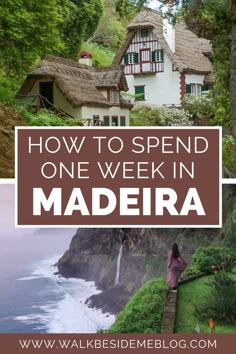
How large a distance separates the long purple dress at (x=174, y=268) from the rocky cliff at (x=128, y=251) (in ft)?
0.08

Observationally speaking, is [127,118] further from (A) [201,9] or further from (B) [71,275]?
(B) [71,275]

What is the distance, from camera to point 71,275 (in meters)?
2.75

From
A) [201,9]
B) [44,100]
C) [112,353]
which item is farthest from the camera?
[44,100]

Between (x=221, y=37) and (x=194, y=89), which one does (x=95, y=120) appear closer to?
(x=194, y=89)

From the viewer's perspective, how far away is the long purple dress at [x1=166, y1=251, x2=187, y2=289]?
2.68 m

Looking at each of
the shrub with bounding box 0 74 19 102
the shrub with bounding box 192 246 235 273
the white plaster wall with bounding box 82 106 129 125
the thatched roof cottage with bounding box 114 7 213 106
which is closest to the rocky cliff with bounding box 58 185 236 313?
the shrub with bounding box 192 246 235 273

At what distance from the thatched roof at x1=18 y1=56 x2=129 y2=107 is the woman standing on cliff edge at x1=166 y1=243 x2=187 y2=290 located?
15.3 ft

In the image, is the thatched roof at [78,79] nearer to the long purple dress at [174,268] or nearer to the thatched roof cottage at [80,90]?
the thatched roof cottage at [80,90]

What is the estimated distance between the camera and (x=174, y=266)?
8.80ft

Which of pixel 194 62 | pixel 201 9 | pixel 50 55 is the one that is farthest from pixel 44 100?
pixel 201 9

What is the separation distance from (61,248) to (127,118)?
16.2 feet

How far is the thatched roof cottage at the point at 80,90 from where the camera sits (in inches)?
290

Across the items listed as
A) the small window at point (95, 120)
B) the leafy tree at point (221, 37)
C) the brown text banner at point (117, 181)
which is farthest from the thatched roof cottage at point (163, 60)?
the brown text banner at point (117, 181)

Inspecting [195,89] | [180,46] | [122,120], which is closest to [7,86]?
[122,120]
